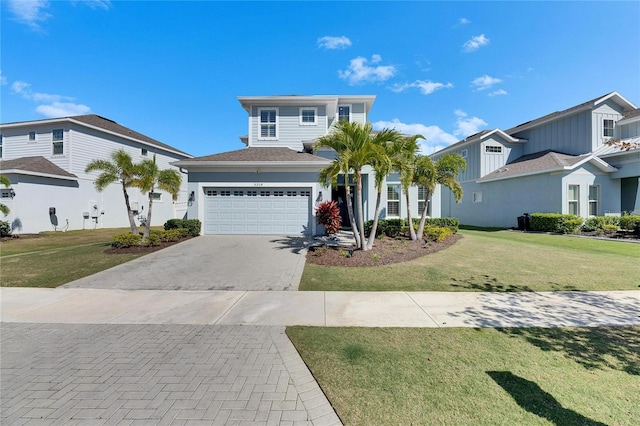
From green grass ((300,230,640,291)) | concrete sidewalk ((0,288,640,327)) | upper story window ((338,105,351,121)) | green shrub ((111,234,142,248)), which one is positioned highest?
upper story window ((338,105,351,121))

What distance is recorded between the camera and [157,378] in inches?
119

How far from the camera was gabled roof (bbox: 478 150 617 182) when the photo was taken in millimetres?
15117

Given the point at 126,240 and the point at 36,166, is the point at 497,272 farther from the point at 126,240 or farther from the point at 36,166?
the point at 36,166

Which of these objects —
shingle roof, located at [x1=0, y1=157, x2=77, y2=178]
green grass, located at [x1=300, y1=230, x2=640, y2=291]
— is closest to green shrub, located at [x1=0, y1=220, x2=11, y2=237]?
shingle roof, located at [x1=0, y1=157, x2=77, y2=178]

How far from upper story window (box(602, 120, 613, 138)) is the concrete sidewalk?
58.3 feet

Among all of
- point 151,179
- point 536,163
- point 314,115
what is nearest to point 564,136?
point 536,163

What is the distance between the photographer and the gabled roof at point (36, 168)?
1537cm

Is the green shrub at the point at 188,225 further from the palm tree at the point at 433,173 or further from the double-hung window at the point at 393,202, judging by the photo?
the palm tree at the point at 433,173

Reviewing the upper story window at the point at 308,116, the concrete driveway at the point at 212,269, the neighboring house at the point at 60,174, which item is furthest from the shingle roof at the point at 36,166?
the upper story window at the point at 308,116

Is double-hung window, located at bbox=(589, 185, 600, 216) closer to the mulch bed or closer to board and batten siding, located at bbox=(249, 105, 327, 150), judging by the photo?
the mulch bed

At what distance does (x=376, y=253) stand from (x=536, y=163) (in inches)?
625

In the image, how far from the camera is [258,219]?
45.0 feet

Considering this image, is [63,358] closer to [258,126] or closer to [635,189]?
[258,126]

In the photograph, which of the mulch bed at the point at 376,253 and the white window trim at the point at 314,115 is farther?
the white window trim at the point at 314,115
